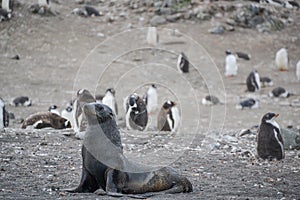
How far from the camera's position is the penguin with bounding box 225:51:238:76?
20.7 metres

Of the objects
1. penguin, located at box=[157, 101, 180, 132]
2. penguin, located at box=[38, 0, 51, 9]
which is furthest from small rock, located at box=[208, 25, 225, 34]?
penguin, located at box=[157, 101, 180, 132]

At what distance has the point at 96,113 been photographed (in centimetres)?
636

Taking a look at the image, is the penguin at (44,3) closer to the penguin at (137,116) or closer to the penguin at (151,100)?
the penguin at (151,100)

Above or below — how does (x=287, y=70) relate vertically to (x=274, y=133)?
above

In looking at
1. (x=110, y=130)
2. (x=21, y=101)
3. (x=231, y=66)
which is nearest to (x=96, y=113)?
(x=110, y=130)

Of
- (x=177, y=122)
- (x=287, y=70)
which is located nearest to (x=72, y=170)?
(x=177, y=122)

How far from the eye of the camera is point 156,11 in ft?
83.1

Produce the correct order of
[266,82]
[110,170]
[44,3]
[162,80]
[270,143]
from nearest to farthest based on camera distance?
[110,170], [270,143], [162,80], [266,82], [44,3]

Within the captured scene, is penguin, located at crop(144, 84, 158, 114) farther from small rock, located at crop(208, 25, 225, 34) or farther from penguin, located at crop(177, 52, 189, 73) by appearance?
small rock, located at crop(208, 25, 225, 34)

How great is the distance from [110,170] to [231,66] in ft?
49.0

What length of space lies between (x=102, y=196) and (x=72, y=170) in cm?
172

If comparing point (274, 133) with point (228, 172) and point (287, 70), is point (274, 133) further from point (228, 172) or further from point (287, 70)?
point (287, 70)

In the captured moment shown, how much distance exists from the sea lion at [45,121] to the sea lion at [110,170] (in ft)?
17.1

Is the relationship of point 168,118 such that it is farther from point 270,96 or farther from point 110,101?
point 270,96
